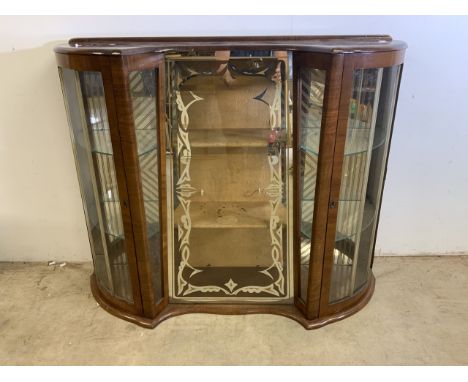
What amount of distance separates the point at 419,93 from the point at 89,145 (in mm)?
1342

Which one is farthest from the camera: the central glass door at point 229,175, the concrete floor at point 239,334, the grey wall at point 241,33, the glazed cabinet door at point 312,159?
the grey wall at point 241,33

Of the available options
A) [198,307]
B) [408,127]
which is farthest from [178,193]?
[408,127]

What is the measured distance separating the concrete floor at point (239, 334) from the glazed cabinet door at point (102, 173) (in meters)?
0.15

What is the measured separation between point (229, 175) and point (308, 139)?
1.02 ft

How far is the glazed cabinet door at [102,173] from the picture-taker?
1273mm

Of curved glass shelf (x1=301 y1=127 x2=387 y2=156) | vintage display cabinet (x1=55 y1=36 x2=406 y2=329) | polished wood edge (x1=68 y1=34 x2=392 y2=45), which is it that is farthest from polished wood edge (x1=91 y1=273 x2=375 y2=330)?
polished wood edge (x1=68 y1=34 x2=392 y2=45)

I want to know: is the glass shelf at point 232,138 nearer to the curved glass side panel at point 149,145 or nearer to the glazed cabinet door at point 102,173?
the curved glass side panel at point 149,145

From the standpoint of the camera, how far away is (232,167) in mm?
1447

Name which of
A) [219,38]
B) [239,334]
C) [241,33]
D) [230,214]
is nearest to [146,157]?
[230,214]

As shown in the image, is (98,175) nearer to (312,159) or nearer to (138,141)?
(138,141)

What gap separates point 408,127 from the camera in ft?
5.69

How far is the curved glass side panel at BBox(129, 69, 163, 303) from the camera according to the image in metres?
1.27

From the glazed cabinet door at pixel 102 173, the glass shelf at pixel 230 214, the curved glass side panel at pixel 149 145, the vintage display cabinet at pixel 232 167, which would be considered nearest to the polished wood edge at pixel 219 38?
the vintage display cabinet at pixel 232 167

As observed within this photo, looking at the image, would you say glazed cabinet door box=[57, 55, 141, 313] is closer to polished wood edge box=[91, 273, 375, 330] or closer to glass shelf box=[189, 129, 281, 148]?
polished wood edge box=[91, 273, 375, 330]
